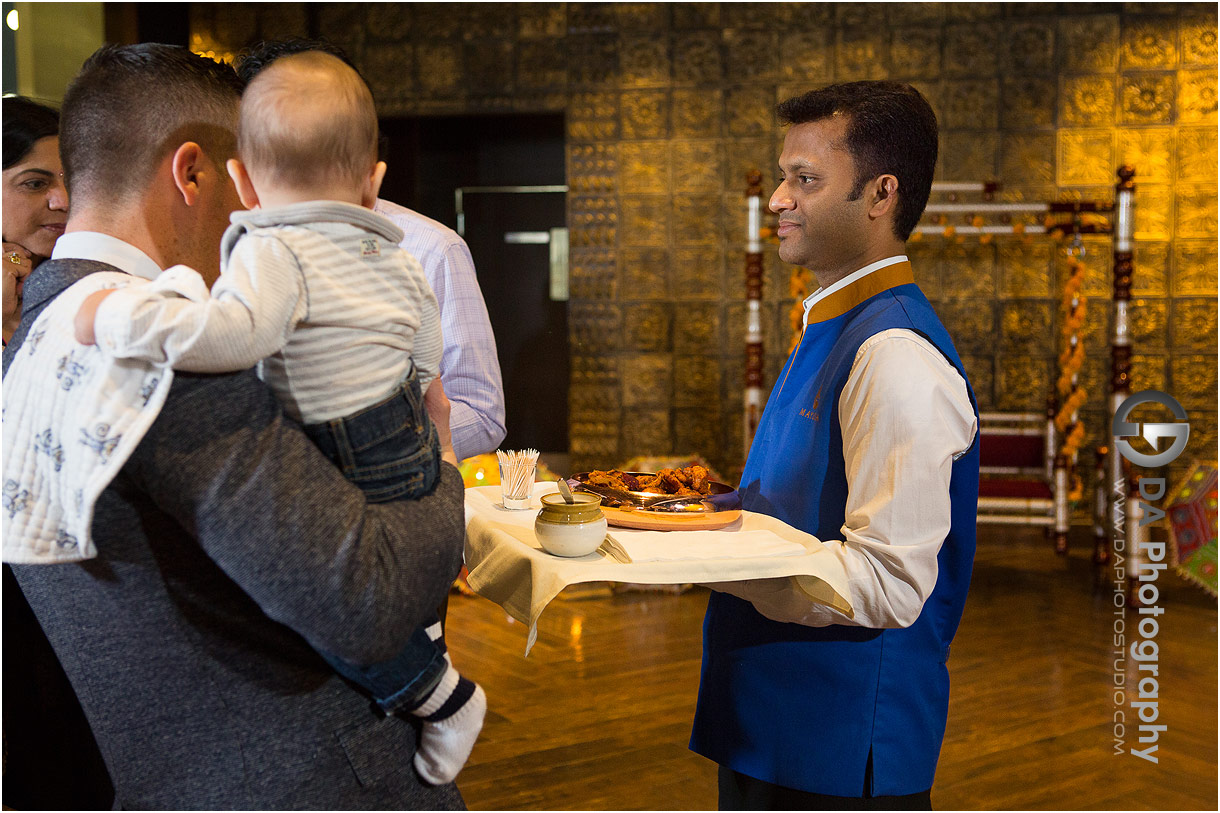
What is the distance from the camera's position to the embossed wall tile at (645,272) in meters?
6.66

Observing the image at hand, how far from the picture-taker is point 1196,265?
620 centimetres

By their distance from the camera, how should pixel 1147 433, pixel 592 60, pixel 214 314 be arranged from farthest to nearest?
1. pixel 592 60
2. pixel 1147 433
3. pixel 214 314

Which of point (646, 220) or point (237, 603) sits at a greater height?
point (646, 220)

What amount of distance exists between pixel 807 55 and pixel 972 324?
217 cm

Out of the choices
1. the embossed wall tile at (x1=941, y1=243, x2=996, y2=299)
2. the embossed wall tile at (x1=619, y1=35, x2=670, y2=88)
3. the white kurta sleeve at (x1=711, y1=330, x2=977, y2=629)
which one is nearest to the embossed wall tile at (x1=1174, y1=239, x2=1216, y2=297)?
the embossed wall tile at (x1=941, y1=243, x2=996, y2=299)

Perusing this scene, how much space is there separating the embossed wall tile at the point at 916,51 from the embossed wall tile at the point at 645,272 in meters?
2.03

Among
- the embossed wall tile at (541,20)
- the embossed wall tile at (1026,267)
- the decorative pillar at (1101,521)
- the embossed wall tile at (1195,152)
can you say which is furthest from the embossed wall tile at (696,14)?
→ the decorative pillar at (1101,521)

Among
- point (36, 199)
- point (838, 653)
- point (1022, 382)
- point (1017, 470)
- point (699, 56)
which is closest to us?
point (838, 653)

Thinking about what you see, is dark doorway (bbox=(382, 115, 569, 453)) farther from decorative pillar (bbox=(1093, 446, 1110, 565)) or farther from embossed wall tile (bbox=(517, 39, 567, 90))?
A: decorative pillar (bbox=(1093, 446, 1110, 565))

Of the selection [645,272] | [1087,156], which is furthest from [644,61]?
[1087,156]

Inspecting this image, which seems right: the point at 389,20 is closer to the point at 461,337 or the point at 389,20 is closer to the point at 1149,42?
the point at 1149,42

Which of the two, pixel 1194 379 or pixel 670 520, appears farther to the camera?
pixel 1194 379

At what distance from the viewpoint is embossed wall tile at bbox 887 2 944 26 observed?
625cm

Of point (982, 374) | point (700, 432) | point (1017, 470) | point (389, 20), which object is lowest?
point (1017, 470)
